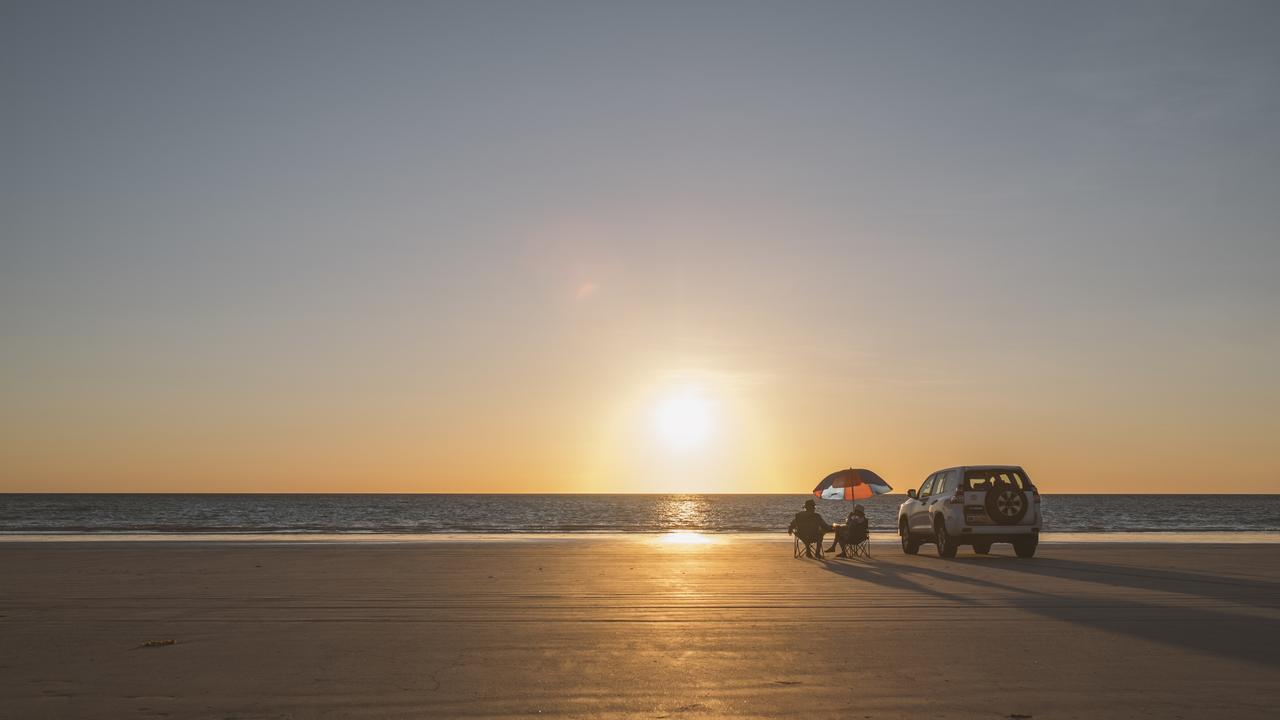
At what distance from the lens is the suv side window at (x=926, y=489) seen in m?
24.7

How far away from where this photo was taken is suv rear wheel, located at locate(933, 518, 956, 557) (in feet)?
74.3

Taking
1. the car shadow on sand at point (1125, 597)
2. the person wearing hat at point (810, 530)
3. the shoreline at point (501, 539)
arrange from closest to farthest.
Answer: the car shadow on sand at point (1125, 597) < the person wearing hat at point (810, 530) < the shoreline at point (501, 539)

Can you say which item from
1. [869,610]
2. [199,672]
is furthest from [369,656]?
[869,610]

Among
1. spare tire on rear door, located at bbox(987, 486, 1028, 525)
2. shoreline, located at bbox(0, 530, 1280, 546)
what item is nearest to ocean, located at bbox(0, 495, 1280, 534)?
shoreline, located at bbox(0, 530, 1280, 546)

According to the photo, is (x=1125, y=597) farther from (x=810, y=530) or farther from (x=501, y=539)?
(x=501, y=539)

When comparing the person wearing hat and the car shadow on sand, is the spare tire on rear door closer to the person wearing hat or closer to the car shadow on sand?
the car shadow on sand

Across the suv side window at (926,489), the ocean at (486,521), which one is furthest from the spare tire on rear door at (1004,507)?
the ocean at (486,521)

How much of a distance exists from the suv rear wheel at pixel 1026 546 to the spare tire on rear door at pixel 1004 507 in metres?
0.71

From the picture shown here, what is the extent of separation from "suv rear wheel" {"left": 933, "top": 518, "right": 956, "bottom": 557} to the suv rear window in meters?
1.21

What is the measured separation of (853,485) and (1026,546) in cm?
500

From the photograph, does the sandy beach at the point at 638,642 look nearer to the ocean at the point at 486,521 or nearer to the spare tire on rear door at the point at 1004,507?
the spare tire on rear door at the point at 1004,507

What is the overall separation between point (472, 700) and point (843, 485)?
20888 mm

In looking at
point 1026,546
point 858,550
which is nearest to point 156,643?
point 858,550

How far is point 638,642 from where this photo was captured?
376 inches
